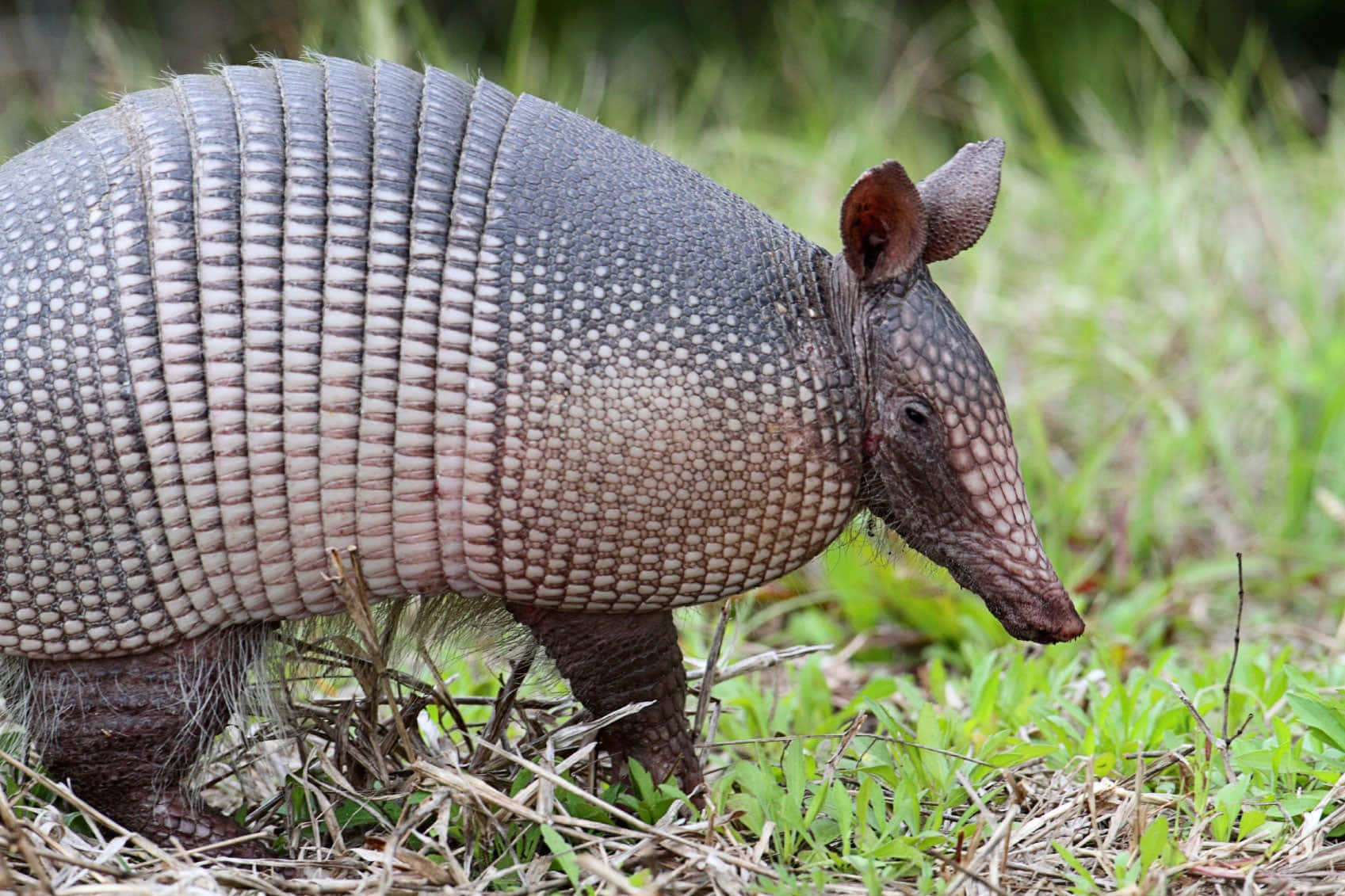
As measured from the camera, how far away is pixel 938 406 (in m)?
3.34

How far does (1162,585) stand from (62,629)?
12.9 ft

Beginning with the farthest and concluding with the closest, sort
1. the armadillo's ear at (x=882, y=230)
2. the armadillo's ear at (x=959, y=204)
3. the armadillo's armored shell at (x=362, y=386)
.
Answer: the armadillo's ear at (x=959, y=204) < the armadillo's ear at (x=882, y=230) < the armadillo's armored shell at (x=362, y=386)

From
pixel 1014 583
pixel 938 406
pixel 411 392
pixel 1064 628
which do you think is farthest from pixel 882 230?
pixel 411 392

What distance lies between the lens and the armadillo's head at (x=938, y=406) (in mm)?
3352

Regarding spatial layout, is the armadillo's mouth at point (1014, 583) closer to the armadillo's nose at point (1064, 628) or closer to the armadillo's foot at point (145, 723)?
the armadillo's nose at point (1064, 628)

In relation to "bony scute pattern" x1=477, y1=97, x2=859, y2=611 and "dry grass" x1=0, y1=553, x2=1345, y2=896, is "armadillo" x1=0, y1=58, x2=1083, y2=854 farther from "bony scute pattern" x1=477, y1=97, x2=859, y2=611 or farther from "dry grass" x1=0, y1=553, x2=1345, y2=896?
"dry grass" x1=0, y1=553, x2=1345, y2=896

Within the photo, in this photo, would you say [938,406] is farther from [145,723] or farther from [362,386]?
[145,723]

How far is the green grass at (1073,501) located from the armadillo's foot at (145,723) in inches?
23.9

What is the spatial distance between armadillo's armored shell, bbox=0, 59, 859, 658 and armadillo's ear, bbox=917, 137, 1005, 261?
431mm

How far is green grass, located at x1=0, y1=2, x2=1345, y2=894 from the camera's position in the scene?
348 centimetres

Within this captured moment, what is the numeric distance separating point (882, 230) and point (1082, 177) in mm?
6682

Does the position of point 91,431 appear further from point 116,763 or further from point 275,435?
point 116,763

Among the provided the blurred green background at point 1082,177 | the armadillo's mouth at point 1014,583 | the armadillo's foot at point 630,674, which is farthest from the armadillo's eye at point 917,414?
the blurred green background at point 1082,177

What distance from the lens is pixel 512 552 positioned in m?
3.23
